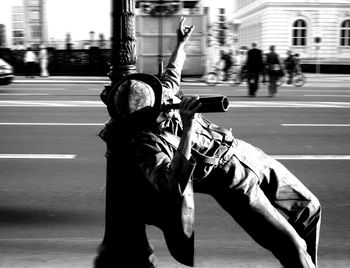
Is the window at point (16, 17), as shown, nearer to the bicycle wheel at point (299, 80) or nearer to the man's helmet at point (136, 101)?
the bicycle wheel at point (299, 80)

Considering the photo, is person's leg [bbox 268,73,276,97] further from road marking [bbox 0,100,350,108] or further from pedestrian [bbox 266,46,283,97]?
road marking [bbox 0,100,350,108]

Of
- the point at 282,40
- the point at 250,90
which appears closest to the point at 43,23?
the point at 250,90

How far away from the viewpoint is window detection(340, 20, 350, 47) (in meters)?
48.8

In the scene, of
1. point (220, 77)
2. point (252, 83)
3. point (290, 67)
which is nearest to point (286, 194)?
point (252, 83)

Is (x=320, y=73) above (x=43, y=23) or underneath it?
underneath

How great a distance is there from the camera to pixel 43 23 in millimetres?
26516

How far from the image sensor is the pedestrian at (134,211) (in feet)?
8.03

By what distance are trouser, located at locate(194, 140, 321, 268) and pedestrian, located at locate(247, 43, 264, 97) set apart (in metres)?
13.7

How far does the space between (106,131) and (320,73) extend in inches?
1374

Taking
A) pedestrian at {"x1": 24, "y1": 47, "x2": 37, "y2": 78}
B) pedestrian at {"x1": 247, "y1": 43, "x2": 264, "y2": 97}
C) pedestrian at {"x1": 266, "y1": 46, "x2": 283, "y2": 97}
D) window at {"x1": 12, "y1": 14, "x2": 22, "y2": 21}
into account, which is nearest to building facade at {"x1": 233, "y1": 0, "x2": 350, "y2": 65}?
pedestrian at {"x1": 24, "y1": 47, "x2": 37, "y2": 78}

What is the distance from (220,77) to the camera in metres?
22.2

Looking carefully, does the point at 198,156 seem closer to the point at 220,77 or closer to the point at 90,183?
the point at 90,183

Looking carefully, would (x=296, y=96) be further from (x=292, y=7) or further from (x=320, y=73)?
(x=292, y=7)

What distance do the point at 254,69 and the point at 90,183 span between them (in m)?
11.8
